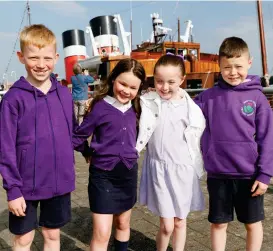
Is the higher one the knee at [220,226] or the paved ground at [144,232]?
the knee at [220,226]

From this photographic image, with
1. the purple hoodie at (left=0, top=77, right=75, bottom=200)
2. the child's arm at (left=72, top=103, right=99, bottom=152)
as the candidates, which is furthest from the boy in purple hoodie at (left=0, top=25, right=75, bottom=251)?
the child's arm at (left=72, top=103, right=99, bottom=152)

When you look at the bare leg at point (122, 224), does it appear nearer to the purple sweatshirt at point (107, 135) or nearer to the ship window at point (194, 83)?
the purple sweatshirt at point (107, 135)

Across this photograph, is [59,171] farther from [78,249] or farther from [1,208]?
[1,208]

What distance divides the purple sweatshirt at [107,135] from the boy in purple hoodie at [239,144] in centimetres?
54

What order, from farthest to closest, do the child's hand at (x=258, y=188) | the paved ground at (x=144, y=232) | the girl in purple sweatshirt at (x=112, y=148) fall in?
the paved ground at (x=144, y=232), the girl in purple sweatshirt at (x=112, y=148), the child's hand at (x=258, y=188)

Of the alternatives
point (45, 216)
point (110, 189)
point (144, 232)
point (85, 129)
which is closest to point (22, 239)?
point (45, 216)

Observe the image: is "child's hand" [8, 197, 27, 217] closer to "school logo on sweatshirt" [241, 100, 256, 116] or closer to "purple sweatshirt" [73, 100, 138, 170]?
"purple sweatshirt" [73, 100, 138, 170]

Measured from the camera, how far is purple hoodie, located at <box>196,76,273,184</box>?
2.23m

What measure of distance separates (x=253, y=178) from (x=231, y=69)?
0.70 meters

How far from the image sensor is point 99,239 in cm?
231

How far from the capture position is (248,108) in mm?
2262

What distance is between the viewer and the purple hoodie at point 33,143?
195 centimetres

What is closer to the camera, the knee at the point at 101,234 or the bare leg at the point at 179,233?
the knee at the point at 101,234

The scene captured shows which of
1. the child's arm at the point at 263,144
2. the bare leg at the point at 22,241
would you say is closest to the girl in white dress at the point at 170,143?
the child's arm at the point at 263,144
